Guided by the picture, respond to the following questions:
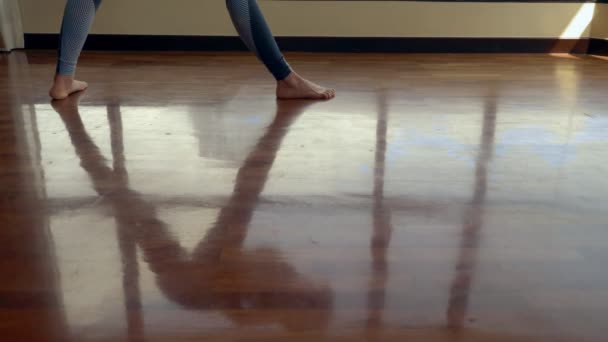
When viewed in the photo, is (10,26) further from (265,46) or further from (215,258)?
(215,258)

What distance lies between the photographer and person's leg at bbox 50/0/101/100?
183cm

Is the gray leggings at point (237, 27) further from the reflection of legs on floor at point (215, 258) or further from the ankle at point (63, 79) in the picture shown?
the reflection of legs on floor at point (215, 258)

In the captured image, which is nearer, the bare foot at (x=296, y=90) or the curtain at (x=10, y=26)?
→ the bare foot at (x=296, y=90)

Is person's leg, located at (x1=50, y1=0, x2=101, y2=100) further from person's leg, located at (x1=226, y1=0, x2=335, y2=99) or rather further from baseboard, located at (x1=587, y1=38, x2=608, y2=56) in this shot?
baseboard, located at (x1=587, y1=38, x2=608, y2=56)

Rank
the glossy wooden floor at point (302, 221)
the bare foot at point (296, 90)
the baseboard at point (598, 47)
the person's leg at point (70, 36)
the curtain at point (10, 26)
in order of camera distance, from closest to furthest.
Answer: the glossy wooden floor at point (302, 221)
the person's leg at point (70, 36)
the bare foot at point (296, 90)
the curtain at point (10, 26)
the baseboard at point (598, 47)

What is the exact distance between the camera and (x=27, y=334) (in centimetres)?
63

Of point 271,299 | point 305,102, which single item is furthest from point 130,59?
point 271,299

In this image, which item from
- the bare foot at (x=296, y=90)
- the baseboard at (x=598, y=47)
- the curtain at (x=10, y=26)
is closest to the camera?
the bare foot at (x=296, y=90)

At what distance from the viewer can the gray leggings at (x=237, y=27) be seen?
6.01 feet

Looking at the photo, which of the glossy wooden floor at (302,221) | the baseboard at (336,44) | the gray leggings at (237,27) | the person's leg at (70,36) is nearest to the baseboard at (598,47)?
the baseboard at (336,44)

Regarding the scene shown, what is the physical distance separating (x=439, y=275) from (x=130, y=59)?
8.87ft

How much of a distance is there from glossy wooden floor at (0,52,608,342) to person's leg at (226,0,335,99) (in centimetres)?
9

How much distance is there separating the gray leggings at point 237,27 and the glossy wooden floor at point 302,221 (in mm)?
146

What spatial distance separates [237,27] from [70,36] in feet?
1.85
